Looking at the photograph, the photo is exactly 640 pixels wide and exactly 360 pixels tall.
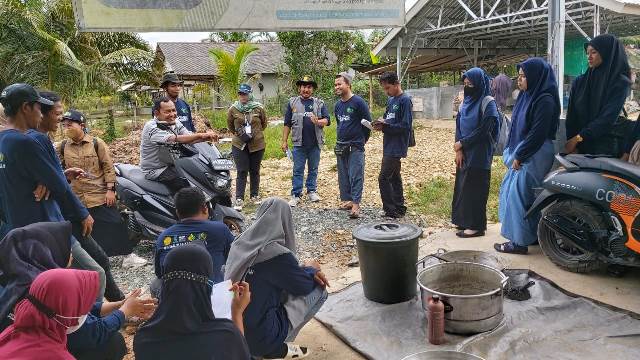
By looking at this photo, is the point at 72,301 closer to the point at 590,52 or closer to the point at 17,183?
the point at 17,183

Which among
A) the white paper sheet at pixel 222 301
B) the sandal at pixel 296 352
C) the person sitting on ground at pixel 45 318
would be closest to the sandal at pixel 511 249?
the sandal at pixel 296 352

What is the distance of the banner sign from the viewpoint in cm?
495

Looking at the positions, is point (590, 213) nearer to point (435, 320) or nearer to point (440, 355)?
point (435, 320)

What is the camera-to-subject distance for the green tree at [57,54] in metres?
10.7

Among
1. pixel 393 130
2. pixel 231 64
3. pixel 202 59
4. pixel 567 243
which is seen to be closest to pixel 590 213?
pixel 567 243

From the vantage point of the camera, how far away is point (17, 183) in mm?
2979

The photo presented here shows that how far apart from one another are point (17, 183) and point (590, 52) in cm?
441

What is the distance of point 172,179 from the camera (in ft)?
15.9

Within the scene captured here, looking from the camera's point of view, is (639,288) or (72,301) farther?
(639,288)

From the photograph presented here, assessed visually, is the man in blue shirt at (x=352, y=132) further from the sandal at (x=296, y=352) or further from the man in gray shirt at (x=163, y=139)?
the sandal at (x=296, y=352)

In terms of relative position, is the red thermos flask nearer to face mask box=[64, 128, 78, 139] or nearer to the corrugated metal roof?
face mask box=[64, 128, 78, 139]

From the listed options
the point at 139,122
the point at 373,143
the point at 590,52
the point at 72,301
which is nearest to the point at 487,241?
the point at 590,52

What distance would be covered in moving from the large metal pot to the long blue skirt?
3.50 ft

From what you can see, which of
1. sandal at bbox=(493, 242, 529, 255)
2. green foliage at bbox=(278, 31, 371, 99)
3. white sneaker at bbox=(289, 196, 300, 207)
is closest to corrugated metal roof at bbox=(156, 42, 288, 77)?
green foliage at bbox=(278, 31, 371, 99)
